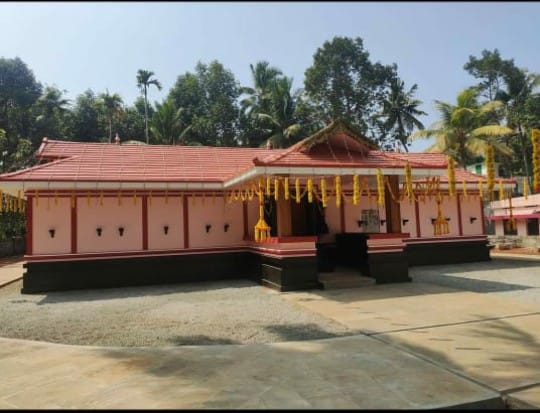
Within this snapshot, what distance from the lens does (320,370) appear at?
14.4 feet

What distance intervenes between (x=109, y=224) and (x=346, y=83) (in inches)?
907

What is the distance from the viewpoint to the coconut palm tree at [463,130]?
22031 mm

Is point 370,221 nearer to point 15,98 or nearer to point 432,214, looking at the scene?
point 432,214

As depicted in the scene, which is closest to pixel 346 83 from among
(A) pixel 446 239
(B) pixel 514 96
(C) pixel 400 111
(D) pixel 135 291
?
(C) pixel 400 111

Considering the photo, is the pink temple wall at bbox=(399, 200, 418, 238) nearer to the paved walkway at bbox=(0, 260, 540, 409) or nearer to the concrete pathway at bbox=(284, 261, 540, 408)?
the concrete pathway at bbox=(284, 261, 540, 408)

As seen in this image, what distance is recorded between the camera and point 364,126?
3031 centimetres

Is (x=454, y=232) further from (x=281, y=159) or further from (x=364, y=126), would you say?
(x=364, y=126)

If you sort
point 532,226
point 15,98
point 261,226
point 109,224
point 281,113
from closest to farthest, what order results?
1. point 261,226
2. point 109,224
3. point 532,226
4. point 15,98
5. point 281,113

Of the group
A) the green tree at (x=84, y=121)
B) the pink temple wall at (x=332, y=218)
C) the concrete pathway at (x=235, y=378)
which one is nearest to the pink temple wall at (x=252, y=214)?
the pink temple wall at (x=332, y=218)

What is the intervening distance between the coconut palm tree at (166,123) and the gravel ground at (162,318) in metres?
20.4

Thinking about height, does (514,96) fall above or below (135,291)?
above

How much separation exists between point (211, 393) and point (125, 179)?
8.59 m

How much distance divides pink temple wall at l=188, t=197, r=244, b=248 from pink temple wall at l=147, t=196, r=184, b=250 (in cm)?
34

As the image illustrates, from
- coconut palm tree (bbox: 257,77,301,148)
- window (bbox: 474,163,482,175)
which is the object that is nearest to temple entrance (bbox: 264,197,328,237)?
coconut palm tree (bbox: 257,77,301,148)
